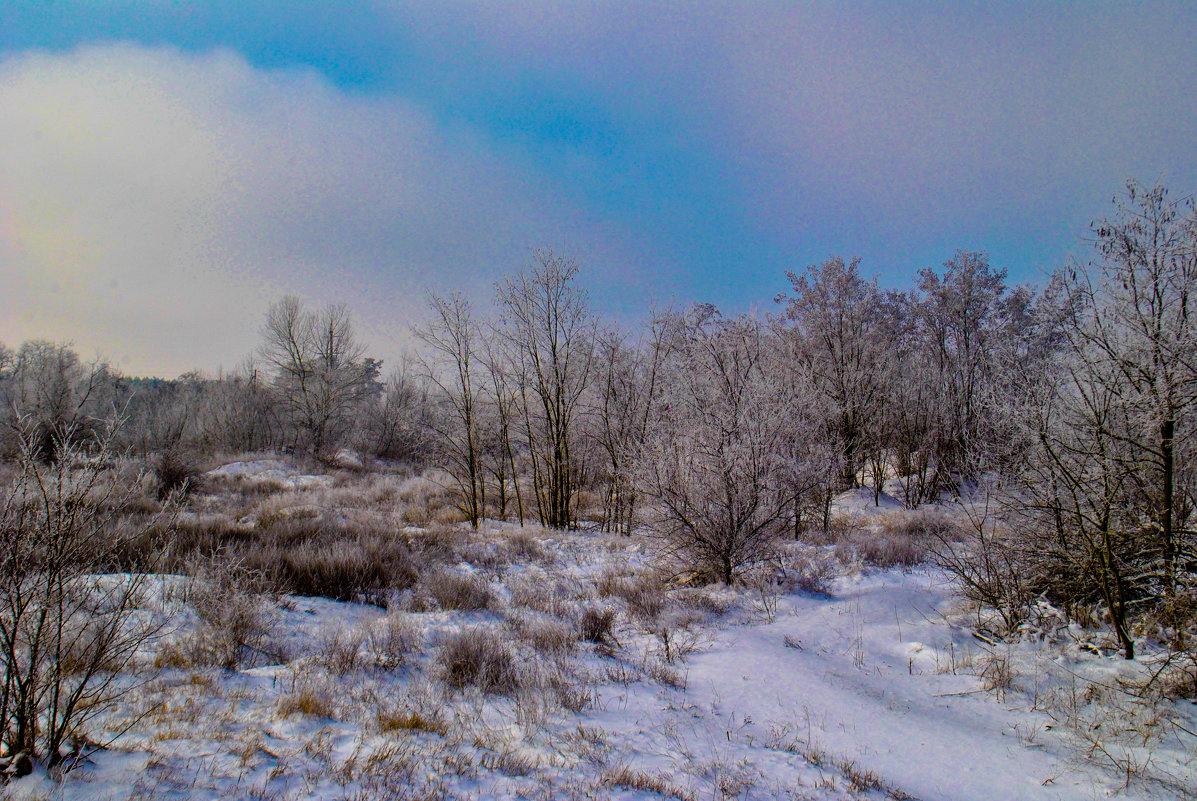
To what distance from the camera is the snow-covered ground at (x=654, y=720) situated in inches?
117

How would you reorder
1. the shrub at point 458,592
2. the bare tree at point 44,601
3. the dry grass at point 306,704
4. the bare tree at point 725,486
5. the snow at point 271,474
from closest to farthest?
the bare tree at point 44,601
the dry grass at point 306,704
the shrub at point 458,592
the bare tree at point 725,486
the snow at point 271,474

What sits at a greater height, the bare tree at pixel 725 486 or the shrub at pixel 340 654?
the bare tree at pixel 725 486

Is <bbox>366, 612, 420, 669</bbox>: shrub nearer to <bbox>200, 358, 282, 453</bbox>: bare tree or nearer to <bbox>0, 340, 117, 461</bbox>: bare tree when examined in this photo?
<bbox>0, 340, 117, 461</bbox>: bare tree

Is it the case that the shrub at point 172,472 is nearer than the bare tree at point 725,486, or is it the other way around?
the bare tree at point 725,486

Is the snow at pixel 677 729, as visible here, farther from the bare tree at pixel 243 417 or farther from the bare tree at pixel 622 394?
the bare tree at pixel 243 417

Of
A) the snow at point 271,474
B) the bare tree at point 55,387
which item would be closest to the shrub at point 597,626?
the snow at point 271,474

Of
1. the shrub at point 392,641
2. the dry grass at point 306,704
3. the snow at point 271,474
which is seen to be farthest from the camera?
the snow at point 271,474

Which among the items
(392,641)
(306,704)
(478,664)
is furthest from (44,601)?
(478,664)

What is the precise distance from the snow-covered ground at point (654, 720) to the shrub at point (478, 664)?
0.40 ft

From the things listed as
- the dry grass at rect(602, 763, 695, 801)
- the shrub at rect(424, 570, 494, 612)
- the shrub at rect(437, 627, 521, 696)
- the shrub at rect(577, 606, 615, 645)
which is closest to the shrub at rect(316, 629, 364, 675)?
the shrub at rect(437, 627, 521, 696)

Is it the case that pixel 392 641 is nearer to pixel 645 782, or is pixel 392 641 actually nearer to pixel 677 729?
pixel 677 729

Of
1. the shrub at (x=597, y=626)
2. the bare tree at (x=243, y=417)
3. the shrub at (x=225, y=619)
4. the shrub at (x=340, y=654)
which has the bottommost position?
the shrub at (x=597, y=626)

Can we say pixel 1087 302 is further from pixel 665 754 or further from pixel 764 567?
pixel 665 754

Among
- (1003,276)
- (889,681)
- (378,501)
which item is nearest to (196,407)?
(378,501)
